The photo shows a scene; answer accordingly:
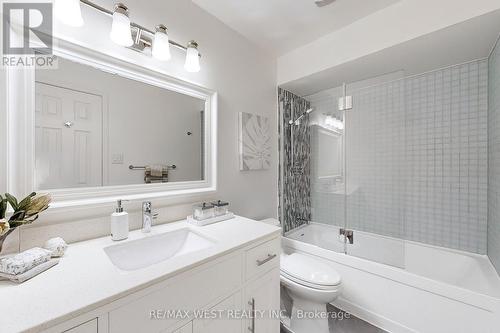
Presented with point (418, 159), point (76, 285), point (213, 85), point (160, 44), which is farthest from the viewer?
point (418, 159)

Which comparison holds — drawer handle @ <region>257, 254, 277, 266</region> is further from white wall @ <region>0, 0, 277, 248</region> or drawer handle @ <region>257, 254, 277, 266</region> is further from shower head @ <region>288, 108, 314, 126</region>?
shower head @ <region>288, 108, 314, 126</region>

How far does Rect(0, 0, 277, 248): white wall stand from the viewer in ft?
3.22

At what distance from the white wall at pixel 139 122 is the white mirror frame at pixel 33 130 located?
0.04m

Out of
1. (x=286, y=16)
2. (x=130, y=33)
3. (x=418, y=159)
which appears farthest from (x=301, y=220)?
(x=130, y=33)

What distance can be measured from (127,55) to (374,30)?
174 centimetres

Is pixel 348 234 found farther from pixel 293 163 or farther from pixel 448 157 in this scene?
pixel 448 157

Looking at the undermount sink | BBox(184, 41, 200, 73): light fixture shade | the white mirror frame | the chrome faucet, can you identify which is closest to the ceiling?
BBox(184, 41, 200, 73): light fixture shade

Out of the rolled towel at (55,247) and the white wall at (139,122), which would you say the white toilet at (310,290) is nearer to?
the white wall at (139,122)

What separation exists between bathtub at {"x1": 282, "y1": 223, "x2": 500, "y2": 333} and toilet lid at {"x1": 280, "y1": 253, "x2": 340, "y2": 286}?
0.42m

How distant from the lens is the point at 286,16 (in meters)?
1.62

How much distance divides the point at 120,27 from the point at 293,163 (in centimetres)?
185

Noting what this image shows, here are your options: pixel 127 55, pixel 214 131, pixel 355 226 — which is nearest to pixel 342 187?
pixel 355 226

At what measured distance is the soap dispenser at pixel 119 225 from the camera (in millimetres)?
983

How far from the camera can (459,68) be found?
1.91 meters
